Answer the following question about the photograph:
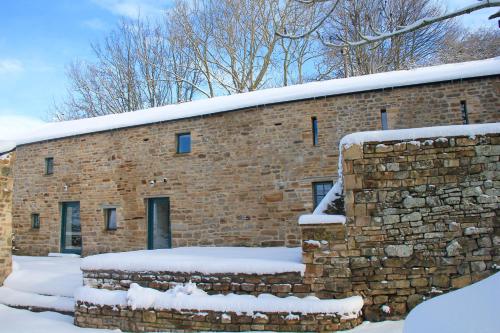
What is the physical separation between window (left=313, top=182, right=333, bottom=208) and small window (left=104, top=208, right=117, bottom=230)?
6.38 meters

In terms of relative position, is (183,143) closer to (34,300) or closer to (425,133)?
(34,300)

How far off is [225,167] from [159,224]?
2765 millimetres

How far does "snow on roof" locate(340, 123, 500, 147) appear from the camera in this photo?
212 inches

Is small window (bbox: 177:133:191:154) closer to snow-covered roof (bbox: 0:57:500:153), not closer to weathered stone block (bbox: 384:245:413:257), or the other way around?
snow-covered roof (bbox: 0:57:500:153)

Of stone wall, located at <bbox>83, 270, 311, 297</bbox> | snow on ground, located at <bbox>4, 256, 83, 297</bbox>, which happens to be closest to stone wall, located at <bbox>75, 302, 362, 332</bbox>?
stone wall, located at <bbox>83, 270, 311, 297</bbox>

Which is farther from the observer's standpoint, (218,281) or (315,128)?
(315,128)

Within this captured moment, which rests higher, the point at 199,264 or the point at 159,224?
the point at 159,224

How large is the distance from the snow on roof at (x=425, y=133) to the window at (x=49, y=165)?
11199 millimetres

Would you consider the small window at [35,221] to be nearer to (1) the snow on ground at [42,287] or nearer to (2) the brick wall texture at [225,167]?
(2) the brick wall texture at [225,167]

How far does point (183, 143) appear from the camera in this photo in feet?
37.4

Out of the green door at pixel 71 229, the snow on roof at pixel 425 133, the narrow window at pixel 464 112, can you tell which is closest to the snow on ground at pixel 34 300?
the green door at pixel 71 229

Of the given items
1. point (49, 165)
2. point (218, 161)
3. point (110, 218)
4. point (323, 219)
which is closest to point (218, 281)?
point (323, 219)

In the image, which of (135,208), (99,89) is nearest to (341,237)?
(135,208)

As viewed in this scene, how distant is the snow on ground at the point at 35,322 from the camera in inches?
238
